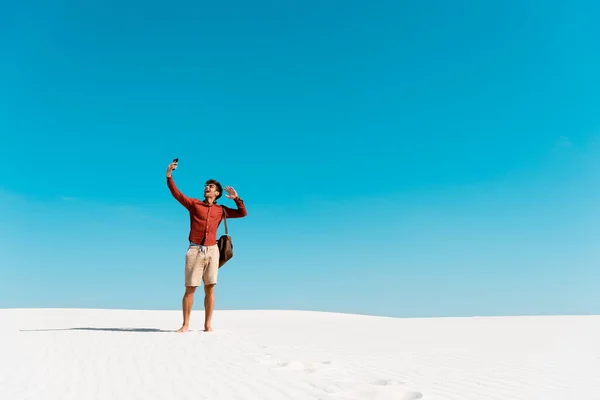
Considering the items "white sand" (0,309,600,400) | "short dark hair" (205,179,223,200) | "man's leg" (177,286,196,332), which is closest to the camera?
"white sand" (0,309,600,400)

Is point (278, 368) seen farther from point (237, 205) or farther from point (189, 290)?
point (237, 205)

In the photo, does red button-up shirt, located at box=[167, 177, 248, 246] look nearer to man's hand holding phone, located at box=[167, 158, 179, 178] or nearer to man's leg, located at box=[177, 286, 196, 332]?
man's hand holding phone, located at box=[167, 158, 179, 178]

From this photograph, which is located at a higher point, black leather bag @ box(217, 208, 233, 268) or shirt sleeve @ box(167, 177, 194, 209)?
shirt sleeve @ box(167, 177, 194, 209)

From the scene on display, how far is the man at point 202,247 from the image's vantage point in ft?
24.2

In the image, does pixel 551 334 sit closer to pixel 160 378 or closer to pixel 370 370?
pixel 370 370

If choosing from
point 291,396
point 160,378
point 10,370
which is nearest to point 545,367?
point 291,396

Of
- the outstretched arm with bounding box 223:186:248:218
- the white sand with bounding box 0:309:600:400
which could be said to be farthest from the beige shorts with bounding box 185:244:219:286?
the white sand with bounding box 0:309:600:400

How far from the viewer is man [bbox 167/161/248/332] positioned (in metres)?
7.39

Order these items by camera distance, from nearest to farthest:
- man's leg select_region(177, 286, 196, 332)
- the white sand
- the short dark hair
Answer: the white sand, man's leg select_region(177, 286, 196, 332), the short dark hair

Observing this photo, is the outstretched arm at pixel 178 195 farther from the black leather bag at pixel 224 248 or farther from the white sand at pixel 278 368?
the white sand at pixel 278 368

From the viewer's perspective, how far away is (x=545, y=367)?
4.95 metres

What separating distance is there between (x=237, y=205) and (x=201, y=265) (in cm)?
118

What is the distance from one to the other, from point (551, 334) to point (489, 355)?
3782 mm

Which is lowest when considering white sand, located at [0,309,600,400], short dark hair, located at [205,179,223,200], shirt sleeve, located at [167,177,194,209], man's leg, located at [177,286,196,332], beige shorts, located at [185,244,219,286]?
white sand, located at [0,309,600,400]
